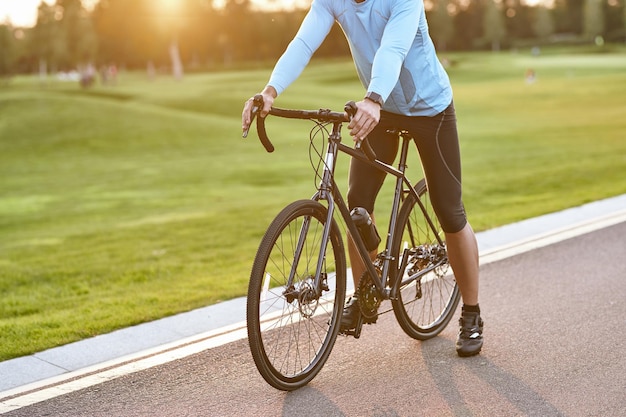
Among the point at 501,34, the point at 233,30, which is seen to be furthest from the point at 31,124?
the point at 501,34

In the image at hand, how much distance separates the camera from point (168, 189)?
15734 mm

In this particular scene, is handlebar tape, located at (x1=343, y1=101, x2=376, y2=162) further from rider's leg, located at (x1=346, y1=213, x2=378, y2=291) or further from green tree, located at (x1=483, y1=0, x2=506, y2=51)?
green tree, located at (x1=483, y1=0, x2=506, y2=51)

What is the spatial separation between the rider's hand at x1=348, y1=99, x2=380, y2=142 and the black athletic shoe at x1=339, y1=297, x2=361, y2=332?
104 cm

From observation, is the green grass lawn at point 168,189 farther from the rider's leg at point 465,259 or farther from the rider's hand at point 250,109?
the rider's hand at point 250,109

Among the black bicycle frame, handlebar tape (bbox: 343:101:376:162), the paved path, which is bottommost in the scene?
the paved path

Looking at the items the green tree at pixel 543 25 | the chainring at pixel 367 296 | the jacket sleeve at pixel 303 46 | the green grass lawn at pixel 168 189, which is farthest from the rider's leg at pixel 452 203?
the green tree at pixel 543 25

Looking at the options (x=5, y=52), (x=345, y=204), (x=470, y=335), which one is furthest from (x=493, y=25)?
(x=345, y=204)

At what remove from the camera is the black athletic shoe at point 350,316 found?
173 inches

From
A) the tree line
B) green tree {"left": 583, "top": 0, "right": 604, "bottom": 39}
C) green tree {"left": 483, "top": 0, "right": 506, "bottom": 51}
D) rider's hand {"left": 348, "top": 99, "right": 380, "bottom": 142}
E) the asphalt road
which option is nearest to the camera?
rider's hand {"left": 348, "top": 99, "right": 380, "bottom": 142}

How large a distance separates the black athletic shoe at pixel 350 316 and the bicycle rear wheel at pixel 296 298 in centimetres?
4

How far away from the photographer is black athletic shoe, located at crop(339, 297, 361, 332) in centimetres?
439

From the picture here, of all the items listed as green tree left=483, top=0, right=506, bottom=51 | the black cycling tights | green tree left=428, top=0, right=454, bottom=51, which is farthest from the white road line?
Answer: green tree left=483, top=0, right=506, bottom=51

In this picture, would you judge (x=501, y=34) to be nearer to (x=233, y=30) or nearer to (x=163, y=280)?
(x=233, y=30)

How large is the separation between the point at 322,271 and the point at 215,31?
103327 millimetres
